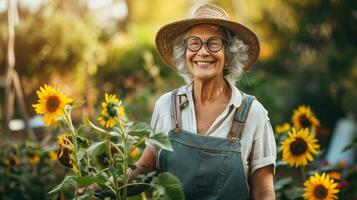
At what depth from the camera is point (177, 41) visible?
298 cm

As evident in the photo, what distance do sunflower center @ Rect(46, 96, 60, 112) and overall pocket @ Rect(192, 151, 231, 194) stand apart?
2.01 ft

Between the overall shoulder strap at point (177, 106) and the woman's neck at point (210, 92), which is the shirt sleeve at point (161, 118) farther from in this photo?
the woman's neck at point (210, 92)

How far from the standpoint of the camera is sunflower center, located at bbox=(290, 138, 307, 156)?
3227 millimetres

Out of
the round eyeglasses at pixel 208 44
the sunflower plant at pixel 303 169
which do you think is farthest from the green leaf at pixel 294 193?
the round eyeglasses at pixel 208 44

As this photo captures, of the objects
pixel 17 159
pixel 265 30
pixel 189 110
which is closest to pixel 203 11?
pixel 189 110

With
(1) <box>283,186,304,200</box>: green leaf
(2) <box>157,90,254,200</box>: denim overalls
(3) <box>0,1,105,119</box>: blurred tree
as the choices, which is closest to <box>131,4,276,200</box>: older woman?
A: (2) <box>157,90,254,200</box>: denim overalls

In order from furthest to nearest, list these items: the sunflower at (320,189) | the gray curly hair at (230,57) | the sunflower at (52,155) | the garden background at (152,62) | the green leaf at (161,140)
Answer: the garden background at (152,62) < the sunflower at (52,155) < the sunflower at (320,189) < the gray curly hair at (230,57) < the green leaf at (161,140)

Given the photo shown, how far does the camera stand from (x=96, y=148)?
2418mm

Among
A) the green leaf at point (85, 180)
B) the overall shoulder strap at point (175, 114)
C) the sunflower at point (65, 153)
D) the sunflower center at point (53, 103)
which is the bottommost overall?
the green leaf at point (85, 180)

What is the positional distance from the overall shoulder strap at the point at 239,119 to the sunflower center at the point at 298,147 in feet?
1.79

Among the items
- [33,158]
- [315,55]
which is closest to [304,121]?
[33,158]

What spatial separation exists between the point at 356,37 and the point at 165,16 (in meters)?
8.93

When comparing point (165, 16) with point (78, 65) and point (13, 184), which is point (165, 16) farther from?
point (13, 184)

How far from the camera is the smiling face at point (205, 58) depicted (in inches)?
109
